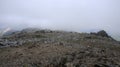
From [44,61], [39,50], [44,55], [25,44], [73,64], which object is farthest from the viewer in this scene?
[25,44]

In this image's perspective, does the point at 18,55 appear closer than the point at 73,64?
No

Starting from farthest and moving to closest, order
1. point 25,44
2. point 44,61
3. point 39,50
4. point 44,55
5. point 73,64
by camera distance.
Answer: point 25,44 → point 39,50 → point 44,55 → point 44,61 → point 73,64

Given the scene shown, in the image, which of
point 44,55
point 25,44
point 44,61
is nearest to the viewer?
point 44,61

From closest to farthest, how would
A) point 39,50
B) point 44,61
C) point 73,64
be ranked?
point 73,64
point 44,61
point 39,50

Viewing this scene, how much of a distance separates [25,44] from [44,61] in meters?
12.8

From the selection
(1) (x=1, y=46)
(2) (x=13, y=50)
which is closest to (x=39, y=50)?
(2) (x=13, y=50)

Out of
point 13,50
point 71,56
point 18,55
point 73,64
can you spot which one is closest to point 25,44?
point 13,50

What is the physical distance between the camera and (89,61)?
87.4 feet

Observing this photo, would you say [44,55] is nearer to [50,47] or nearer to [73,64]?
[50,47]

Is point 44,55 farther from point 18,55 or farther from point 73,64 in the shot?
point 73,64

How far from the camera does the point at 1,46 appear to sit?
40.8 meters

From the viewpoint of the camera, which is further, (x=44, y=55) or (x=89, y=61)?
(x=44, y=55)

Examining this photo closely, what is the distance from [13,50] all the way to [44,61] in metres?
9.57

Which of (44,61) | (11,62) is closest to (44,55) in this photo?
(44,61)
